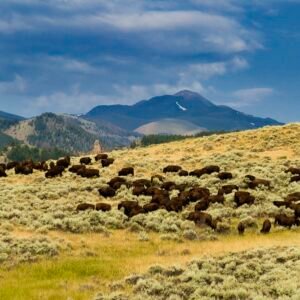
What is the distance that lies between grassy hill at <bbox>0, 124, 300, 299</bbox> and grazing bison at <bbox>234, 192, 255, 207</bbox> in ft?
1.36

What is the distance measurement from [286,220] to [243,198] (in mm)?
4576

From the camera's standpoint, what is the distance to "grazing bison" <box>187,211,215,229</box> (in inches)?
1046

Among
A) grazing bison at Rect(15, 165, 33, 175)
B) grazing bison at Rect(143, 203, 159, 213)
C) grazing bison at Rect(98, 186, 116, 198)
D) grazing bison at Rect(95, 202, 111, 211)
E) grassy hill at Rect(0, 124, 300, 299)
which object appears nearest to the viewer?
grassy hill at Rect(0, 124, 300, 299)

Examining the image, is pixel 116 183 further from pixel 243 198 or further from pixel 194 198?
pixel 243 198

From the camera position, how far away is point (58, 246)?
2206cm

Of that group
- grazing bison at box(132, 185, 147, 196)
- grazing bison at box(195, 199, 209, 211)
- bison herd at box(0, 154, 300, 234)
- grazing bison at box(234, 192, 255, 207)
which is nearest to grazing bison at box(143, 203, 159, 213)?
bison herd at box(0, 154, 300, 234)

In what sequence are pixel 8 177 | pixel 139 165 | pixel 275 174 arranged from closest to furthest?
pixel 275 174
pixel 8 177
pixel 139 165

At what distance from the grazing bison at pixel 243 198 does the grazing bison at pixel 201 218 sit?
435 cm

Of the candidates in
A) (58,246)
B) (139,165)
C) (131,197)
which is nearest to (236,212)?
(131,197)

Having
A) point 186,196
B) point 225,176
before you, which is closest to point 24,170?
point 225,176

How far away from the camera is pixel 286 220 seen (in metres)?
26.7

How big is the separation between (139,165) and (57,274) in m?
30.5

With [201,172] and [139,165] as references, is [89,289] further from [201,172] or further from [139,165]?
[139,165]

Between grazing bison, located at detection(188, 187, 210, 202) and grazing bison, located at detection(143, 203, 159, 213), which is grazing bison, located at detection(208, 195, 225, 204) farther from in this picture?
grazing bison, located at detection(143, 203, 159, 213)
